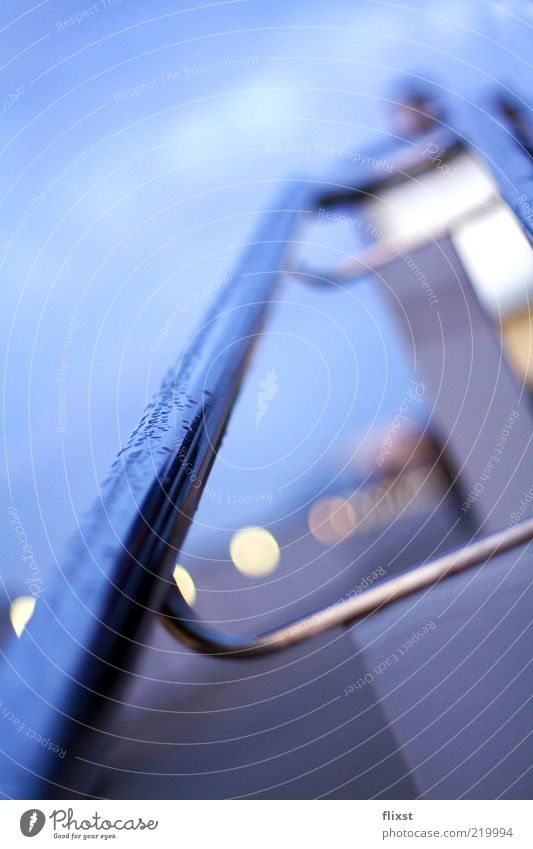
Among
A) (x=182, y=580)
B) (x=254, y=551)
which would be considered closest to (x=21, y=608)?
(x=182, y=580)

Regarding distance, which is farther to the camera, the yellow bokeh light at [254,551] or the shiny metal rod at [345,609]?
the yellow bokeh light at [254,551]

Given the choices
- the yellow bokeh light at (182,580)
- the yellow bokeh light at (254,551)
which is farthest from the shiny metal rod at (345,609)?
the yellow bokeh light at (254,551)

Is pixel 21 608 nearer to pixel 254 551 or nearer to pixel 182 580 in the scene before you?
pixel 182 580

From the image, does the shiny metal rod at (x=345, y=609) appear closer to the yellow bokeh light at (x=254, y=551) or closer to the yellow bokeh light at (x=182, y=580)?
the yellow bokeh light at (x=182, y=580)

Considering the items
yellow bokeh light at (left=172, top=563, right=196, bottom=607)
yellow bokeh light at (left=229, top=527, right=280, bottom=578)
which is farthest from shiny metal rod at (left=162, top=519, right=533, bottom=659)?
yellow bokeh light at (left=229, top=527, right=280, bottom=578)

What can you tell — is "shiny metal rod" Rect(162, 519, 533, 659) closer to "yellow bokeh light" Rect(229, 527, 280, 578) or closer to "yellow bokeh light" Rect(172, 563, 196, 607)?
"yellow bokeh light" Rect(172, 563, 196, 607)

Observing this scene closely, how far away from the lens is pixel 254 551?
517 mm

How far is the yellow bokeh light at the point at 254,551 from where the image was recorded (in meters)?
0.51

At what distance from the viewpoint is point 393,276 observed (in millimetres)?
899

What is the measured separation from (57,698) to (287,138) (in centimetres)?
38

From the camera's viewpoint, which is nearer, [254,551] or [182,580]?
[182,580]

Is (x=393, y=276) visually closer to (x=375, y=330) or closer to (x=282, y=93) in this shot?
(x=375, y=330)

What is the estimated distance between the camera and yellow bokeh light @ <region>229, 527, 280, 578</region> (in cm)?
51
